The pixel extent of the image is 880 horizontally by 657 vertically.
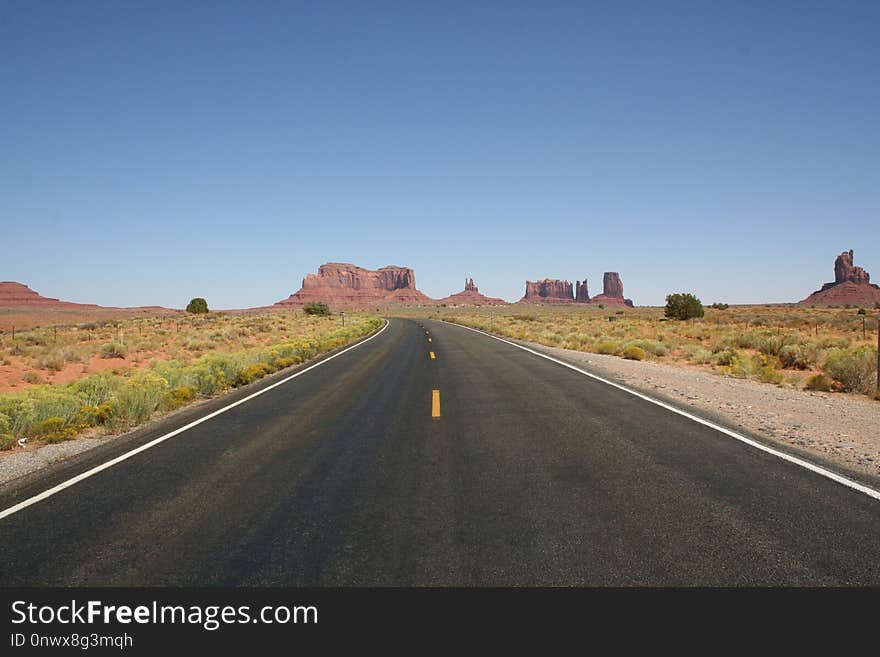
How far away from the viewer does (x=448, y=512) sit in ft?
15.4

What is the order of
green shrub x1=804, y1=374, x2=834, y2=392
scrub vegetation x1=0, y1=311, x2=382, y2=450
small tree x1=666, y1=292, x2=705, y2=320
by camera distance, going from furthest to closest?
small tree x1=666, y1=292, x2=705, y2=320 → green shrub x1=804, y1=374, x2=834, y2=392 → scrub vegetation x1=0, y1=311, x2=382, y2=450

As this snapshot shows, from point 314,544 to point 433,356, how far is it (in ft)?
54.8

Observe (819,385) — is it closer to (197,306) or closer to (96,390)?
(96,390)

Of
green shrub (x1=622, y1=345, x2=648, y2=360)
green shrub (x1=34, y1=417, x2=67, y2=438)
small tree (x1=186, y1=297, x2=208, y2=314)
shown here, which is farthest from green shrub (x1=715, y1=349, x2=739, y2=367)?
small tree (x1=186, y1=297, x2=208, y2=314)

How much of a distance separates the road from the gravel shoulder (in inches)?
37.0

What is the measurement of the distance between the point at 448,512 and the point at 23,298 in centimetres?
22390

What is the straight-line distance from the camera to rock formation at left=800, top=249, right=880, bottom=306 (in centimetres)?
14725

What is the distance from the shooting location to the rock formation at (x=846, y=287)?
14725 cm

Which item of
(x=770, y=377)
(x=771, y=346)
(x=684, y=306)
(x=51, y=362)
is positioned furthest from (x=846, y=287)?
(x=51, y=362)

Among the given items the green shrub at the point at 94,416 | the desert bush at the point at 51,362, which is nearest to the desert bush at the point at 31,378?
the desert bush at the point at 51,362

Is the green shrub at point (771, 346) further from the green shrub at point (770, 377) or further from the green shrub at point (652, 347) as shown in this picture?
the green shrub at point (770, 377)

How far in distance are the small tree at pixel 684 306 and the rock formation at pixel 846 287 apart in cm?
11850

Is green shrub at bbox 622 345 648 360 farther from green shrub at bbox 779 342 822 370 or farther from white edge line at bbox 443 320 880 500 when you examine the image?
white edge line at bbox 443 320 880 500

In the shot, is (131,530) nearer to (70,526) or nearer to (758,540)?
(70,526)
